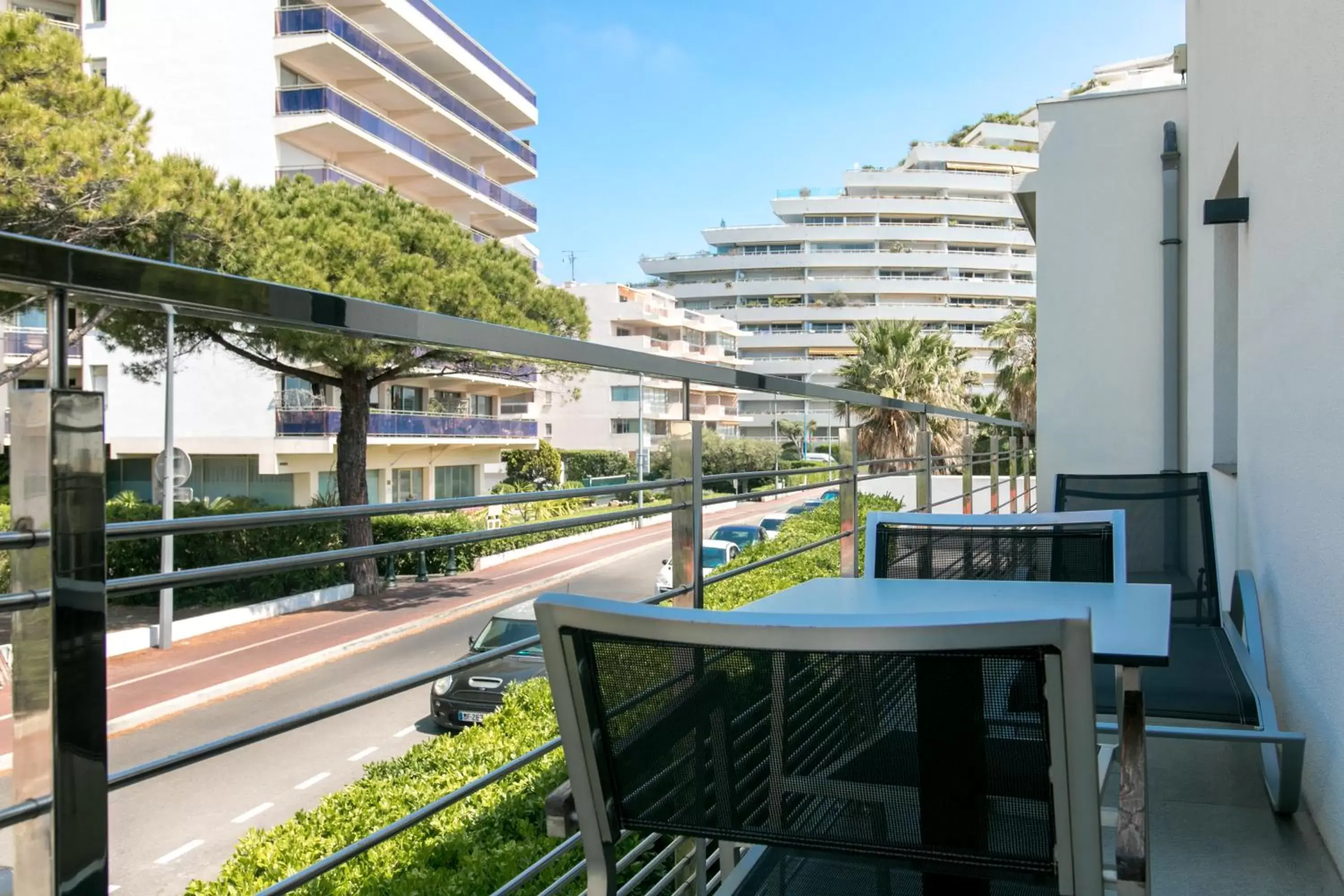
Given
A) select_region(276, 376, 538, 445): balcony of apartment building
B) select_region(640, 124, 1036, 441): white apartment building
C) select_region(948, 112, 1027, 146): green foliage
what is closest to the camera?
select_region(276, 376, 538, 445): balcony of apartment building

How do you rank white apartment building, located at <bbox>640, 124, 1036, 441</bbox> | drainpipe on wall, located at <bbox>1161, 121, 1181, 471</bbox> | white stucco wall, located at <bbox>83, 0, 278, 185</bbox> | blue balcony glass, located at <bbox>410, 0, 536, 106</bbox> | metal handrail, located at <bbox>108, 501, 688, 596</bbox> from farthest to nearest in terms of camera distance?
white apartment building, located at <bbox>640, 124, 1036, 441</bbox> < blue balcony glass, located at <bbox>410, 0, 536, 106</bbox> < white stucco wall, located at <bbox>83, 0, 278, 185</bbox> < drainpipe on wall, located at <bbox>1161, 121, 1181, 471</bbox> < metal handrail, located at <bbox>108, 501, 688, 596</bbox>

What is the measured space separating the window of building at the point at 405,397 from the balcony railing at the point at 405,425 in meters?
0.02

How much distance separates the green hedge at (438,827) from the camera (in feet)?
10.0

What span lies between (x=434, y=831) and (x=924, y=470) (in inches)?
153

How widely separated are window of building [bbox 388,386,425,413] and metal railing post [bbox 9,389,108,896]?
1231 mm

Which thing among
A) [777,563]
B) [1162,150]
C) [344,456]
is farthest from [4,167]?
[344,456]

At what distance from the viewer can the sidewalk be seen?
61.7 inches

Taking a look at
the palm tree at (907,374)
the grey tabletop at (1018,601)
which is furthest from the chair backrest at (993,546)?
the palm tree at (907,374)

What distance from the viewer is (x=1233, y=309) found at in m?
5.26

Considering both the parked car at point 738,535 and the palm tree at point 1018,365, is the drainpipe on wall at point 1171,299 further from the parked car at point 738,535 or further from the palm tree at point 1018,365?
the palm tree at point 1018,365

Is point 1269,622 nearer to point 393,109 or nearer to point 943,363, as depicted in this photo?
point 943,363

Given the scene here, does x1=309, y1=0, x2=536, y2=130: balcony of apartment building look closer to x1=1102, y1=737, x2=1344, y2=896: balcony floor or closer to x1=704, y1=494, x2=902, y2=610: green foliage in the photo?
x1=704, y1=494, x2=902, y2=610: green foliage

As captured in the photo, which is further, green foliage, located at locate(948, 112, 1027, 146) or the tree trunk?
green foliage, located at locate(948, 112, 1027, 146)

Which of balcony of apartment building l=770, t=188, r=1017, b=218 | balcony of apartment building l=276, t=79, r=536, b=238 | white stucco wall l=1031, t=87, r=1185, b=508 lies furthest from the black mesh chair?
balcony of apartment building l=770, t=188, r=1017, b=218
